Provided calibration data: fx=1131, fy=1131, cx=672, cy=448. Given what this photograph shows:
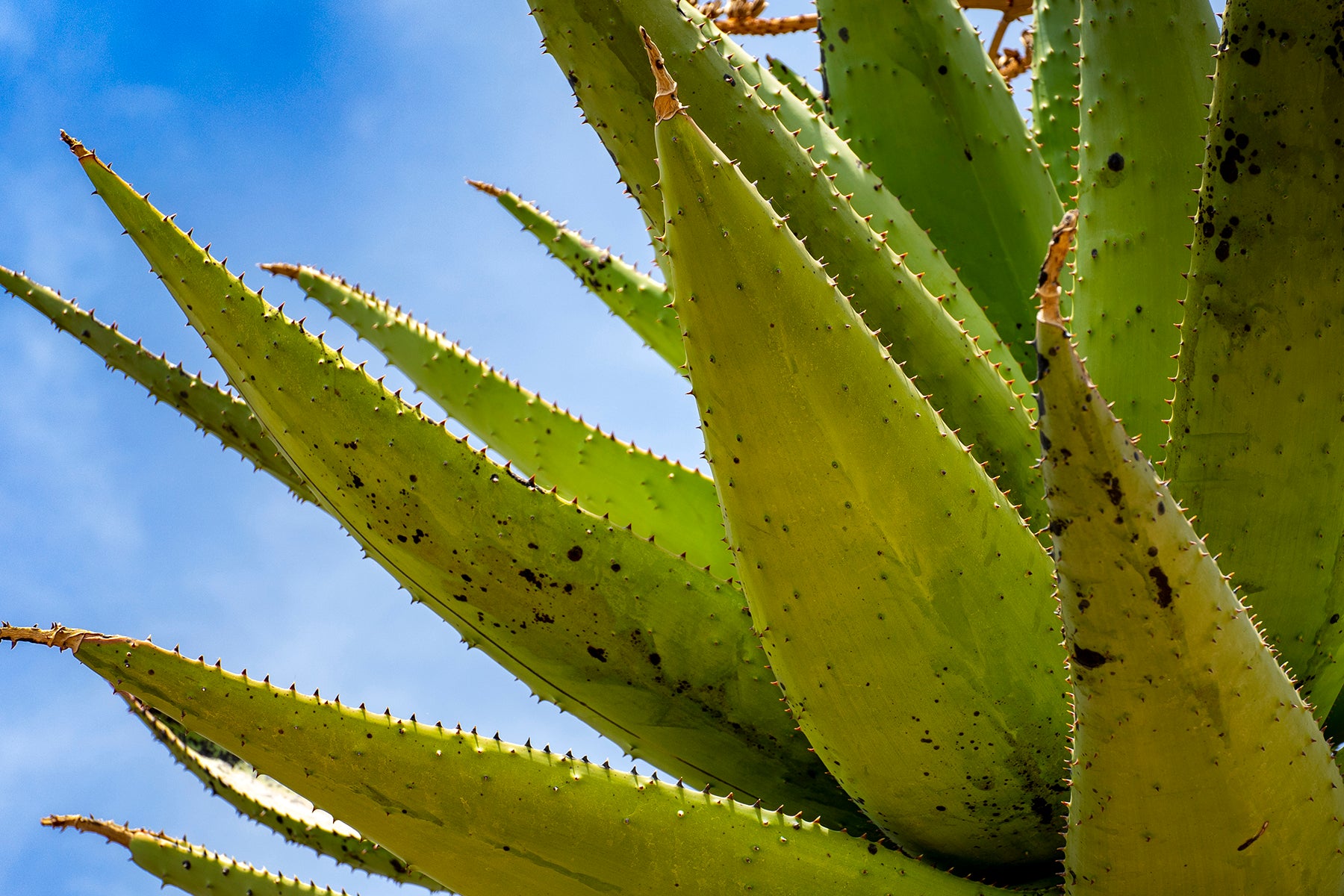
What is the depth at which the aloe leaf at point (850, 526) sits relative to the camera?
1077mm

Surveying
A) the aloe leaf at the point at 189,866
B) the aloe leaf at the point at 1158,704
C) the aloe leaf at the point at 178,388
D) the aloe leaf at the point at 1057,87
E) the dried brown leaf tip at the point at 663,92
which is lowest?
the aloe leaf at the point at 1158,704

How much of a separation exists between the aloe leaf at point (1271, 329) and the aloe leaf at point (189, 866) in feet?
4.72

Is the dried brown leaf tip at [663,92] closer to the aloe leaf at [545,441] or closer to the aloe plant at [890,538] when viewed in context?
the aloe plant at [890,538]

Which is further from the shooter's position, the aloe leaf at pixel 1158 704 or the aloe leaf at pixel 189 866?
the aloe leaf at pixel 189 866

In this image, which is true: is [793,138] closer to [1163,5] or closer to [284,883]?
[1163,5]

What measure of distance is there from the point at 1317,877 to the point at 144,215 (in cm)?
143

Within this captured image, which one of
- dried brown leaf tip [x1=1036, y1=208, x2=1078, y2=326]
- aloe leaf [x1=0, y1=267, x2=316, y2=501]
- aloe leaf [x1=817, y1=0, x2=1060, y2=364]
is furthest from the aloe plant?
aloe leaf [x1=0, y1=267, x2=316, y2=501]

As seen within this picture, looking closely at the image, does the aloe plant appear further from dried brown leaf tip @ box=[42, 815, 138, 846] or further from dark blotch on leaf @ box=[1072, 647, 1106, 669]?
dried brown leaf tip @ box=[42, 815, 138, 846]

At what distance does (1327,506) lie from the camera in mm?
1233

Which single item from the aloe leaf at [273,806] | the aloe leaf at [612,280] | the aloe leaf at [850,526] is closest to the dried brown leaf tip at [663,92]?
the aloe leaf at [850,526]

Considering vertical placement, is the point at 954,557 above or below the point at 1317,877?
above

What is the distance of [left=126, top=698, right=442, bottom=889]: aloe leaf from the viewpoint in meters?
1.90

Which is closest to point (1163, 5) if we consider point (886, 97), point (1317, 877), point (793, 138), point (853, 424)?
point (886, 97)

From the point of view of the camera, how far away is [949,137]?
1.96m
